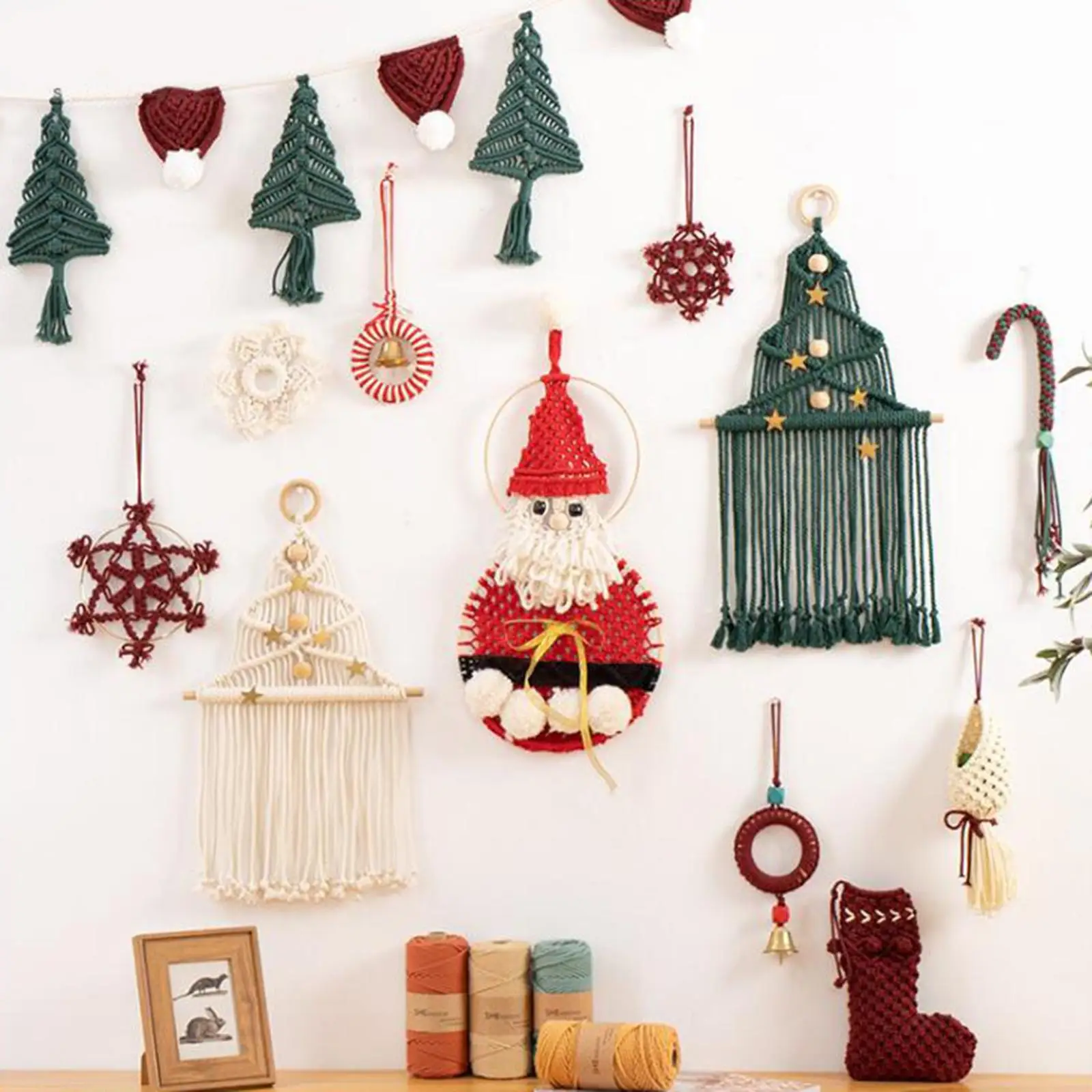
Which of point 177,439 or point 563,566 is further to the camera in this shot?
point 177,439

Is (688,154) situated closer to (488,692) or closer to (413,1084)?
(488,692)

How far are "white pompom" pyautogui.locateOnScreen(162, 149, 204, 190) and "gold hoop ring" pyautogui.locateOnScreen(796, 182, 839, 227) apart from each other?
32.7 inches

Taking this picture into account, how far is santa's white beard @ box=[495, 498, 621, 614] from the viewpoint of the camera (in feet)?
7.35

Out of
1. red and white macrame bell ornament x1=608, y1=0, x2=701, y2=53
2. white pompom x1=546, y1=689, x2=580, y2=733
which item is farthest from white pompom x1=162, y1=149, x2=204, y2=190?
white pompom x1=546, y1=689, x2=580, y2=733

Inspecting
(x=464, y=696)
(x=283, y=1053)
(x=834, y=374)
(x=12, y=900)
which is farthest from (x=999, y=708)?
(x=12, y=900)

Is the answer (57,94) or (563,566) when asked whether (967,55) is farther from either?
(57,94)

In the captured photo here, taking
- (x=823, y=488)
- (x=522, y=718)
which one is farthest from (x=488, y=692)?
(x=823, y=488)

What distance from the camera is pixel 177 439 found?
7.82ft

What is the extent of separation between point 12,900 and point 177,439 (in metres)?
0.68

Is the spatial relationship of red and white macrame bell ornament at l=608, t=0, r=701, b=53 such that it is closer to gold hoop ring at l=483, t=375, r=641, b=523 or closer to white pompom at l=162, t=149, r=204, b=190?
gold hoop ring at l=483, t=375, r=641, b=523

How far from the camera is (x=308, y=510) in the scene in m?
2.36

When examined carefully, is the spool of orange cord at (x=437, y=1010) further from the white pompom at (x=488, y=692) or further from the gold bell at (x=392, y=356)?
the gold bell at (x=392, y=356)

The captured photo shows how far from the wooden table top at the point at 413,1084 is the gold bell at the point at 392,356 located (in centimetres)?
94

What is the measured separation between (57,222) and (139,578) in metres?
0.51
